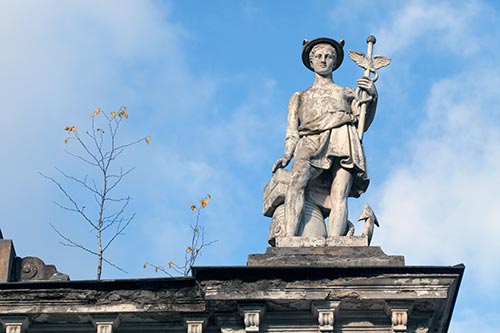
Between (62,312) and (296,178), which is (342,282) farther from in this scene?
(62,312)

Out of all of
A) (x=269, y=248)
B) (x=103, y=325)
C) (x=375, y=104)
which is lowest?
(x=103, y=325)

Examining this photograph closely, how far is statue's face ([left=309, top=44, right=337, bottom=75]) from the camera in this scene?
69.5ft

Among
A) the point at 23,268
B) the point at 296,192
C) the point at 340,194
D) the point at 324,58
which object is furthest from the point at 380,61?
the point at 23,268

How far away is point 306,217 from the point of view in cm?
1988

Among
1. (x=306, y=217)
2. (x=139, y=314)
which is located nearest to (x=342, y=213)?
(x=306, y=217)

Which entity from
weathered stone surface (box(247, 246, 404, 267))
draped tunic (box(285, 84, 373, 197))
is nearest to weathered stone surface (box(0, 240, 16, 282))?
weathered stone surface (box(247, 246, 404, 267))

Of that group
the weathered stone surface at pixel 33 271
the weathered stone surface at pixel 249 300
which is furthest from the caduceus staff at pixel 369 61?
the weathered stone surface at pixel 33 271

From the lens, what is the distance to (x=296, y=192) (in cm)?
1989

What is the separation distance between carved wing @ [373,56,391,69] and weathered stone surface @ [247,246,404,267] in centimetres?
359

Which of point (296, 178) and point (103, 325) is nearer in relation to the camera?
point (103, 325)

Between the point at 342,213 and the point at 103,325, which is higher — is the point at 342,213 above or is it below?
above

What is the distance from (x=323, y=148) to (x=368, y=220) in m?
1.45

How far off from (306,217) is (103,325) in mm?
3630

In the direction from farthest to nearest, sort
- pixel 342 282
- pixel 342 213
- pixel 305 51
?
pixel 305 51
pixel 342 213
pixel 342 282
